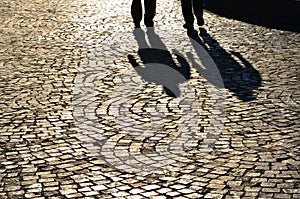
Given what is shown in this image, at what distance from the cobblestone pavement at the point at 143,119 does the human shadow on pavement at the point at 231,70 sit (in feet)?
0.05

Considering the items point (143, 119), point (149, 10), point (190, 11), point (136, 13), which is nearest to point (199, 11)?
point (190, 11)

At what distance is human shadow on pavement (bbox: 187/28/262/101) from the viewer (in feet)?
31.6

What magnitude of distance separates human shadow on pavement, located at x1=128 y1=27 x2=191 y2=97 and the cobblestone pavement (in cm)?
12

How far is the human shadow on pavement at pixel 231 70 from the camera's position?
9641 mm

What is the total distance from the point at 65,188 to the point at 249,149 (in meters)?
1.95

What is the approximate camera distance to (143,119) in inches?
332

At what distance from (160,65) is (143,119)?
8.91 feet

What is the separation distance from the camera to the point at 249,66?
427 inches

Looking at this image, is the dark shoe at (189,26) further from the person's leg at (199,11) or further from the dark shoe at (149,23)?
the dark shoe at (149,23)

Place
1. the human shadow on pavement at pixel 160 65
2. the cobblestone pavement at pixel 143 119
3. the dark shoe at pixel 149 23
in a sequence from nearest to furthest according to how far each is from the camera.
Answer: the cobblestone pavement at pixel 143 119, the human shadow on pavement at pixel 160 65, the dark shoe at pixel 149 23

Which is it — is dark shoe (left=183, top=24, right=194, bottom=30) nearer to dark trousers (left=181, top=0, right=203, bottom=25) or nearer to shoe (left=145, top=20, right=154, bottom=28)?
dark trousers (left=181, top=0, right=203, bottom=25)

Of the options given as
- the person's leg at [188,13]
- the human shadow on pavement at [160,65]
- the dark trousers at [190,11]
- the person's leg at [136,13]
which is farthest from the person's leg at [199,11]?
the human shadow on pavement at [160,65]

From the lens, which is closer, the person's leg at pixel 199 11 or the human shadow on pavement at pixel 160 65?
the human shadow on pavement at pixel 160 65

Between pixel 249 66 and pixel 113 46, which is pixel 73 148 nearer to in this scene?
pixel 249 66
